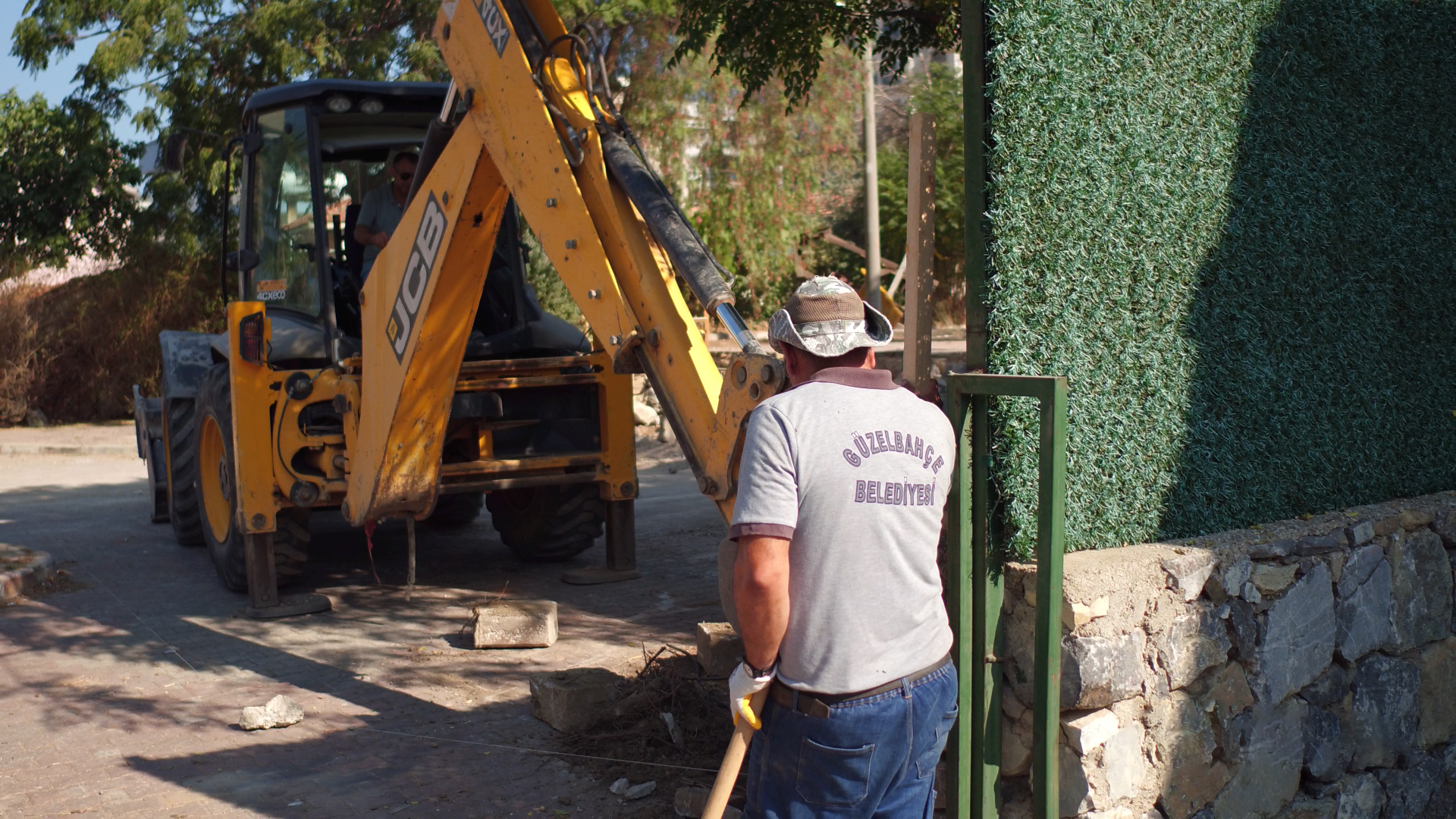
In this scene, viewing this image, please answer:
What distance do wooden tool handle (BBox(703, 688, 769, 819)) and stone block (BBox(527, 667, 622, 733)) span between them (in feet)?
7.52

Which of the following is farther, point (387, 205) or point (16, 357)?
point (16, 357)

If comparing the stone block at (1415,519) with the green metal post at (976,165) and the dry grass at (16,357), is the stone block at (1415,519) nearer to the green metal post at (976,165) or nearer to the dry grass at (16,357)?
the green metal post at (976,165)

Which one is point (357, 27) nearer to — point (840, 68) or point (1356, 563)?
point (840, 68)

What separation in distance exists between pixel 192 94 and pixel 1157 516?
16.8 m

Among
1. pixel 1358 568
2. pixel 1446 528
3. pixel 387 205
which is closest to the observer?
pixel 1358 568

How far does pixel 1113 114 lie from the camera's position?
371 centimetres

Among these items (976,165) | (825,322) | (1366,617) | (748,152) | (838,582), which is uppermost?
(748,152)

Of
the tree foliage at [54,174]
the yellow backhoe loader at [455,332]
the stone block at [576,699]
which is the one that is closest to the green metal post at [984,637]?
the yellow backhoe loader at [455,332]

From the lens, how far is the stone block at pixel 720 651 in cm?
511

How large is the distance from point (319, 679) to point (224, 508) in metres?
2.53

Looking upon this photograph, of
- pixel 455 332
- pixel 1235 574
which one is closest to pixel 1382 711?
pixel 1235 574

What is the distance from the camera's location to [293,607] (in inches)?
276

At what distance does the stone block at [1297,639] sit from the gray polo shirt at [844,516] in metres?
1.82

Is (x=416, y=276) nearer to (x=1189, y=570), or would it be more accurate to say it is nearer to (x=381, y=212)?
(x=381, y=212)
